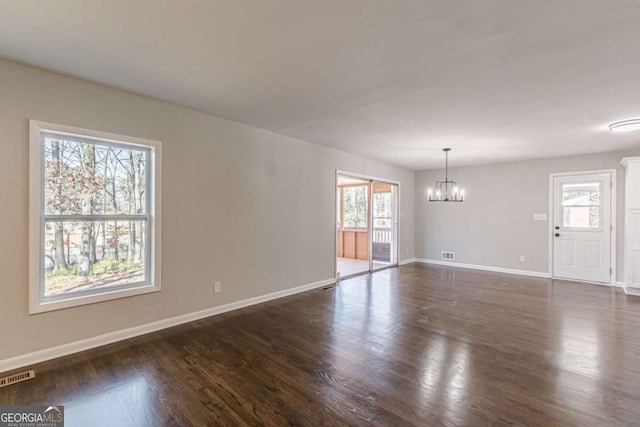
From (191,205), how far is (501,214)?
21.6ft

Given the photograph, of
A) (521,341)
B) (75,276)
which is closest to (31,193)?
(75,276)

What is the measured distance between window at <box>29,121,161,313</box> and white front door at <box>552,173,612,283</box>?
24.2 ft

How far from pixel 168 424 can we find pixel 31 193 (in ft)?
7.47

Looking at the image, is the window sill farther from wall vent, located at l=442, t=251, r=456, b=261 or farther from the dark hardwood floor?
wall vent, located at l=442, t=251, r=456, b=261

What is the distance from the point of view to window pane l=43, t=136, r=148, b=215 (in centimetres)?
281

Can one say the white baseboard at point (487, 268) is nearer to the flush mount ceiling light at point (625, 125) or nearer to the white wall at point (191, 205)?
the flush mount ceiling light at point (625, 125)

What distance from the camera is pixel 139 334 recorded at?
3.26 metres

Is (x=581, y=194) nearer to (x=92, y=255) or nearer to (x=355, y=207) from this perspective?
(x=355, y=207)

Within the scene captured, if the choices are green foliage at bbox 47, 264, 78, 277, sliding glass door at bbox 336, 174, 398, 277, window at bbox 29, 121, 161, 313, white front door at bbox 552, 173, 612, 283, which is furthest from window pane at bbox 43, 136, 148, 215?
white front door at bbox 552, 173, 612, 283

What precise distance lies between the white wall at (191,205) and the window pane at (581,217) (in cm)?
467

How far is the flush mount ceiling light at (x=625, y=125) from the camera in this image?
3.82m

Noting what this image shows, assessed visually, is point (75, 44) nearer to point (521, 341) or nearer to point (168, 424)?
point (168, 424)

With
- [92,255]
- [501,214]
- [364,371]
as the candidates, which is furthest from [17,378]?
[501,214]

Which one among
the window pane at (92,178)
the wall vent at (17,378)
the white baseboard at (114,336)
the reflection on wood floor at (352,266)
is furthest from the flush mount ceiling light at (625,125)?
the wall vent at (17,378)
